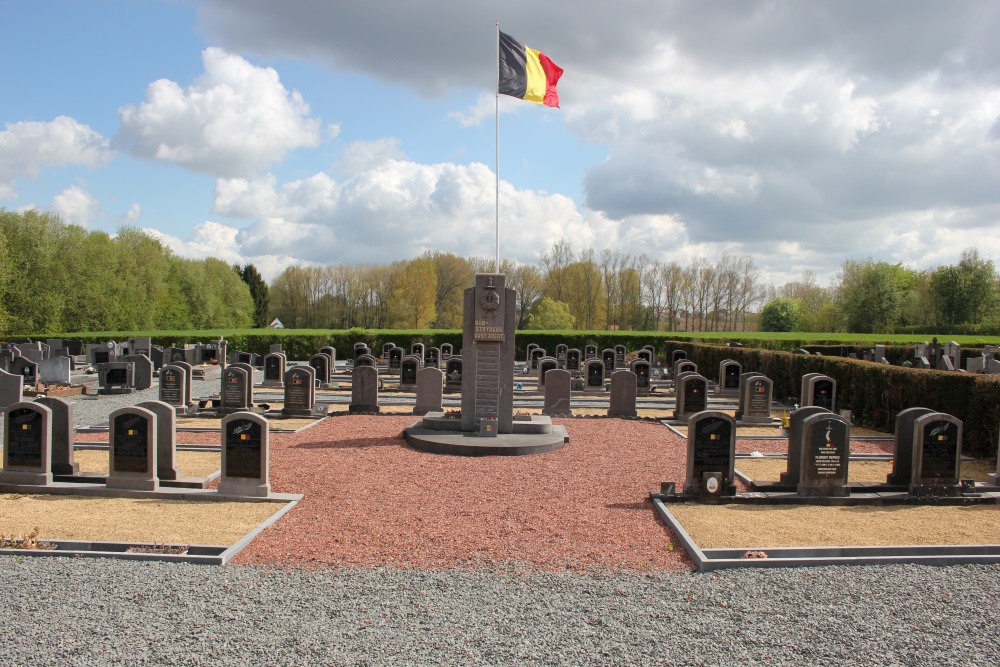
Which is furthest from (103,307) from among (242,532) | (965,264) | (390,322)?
(965,264)

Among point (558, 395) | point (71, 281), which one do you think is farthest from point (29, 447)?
point (71, 281)

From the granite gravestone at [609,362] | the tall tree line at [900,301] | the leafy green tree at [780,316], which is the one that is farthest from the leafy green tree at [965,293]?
the granite gravestone at [609,362]

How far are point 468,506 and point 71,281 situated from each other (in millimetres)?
46725

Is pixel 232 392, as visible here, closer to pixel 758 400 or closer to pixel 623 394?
pixel 623 394

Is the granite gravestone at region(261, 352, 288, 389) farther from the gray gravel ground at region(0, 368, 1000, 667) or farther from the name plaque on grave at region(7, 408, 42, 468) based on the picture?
the gray gravel ground at region(0, 368, 1000, 667)

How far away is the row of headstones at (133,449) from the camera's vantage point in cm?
834

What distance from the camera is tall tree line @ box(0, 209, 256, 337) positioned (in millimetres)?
42281

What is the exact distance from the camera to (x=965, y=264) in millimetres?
55062

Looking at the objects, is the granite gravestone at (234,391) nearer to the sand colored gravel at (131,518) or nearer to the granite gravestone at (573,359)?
the sand colored gravel at (131,518)

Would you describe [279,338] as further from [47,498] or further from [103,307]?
[47,498]

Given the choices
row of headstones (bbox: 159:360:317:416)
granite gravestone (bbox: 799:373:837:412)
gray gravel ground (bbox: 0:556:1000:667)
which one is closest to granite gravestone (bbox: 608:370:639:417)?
granite gravestone (bbox: 799:373:837:412)

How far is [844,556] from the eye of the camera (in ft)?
21.1

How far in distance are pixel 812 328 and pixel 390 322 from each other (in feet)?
133

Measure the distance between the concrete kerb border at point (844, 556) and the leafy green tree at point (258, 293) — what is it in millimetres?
78887
